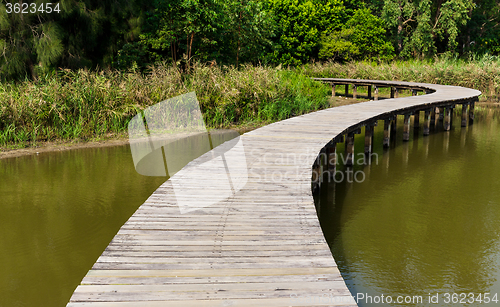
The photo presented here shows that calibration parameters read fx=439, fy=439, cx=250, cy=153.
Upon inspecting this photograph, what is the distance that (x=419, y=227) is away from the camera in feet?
16.9

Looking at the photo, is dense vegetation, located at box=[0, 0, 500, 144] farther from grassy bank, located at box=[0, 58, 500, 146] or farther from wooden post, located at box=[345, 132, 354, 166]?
wooden post, located at box=[345, 132, 354, 166]

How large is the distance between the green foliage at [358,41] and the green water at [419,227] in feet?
59.5

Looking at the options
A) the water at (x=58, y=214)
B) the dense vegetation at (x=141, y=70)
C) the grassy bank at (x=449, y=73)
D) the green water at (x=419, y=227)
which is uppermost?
the dense vegetation at (x=141, y=70)

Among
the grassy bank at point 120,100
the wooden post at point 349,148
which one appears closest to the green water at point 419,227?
the wooden post at point 349,148

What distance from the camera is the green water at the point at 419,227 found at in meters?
3.93

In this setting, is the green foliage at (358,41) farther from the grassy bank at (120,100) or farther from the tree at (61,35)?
the tree at (61,35)

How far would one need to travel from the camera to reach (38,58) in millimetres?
11703

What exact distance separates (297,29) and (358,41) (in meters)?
3.85

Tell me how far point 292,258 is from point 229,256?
43 cm

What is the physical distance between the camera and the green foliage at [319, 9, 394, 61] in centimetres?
2606

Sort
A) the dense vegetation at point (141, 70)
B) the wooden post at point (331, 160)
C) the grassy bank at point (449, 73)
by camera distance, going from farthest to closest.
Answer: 1. the grassy bank at point (449, 73)
2. the dense vegetation at point (141, 70)
3. the wooden post at point (331, 160)

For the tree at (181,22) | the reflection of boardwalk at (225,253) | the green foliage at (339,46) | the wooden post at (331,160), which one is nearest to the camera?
the reflection of boardwalk at (225,253)

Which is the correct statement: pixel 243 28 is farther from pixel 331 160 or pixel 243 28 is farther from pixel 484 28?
pixel 484 28

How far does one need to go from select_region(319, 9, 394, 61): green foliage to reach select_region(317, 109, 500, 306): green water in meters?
18.1
